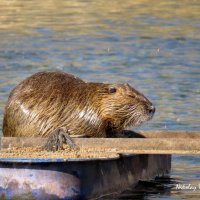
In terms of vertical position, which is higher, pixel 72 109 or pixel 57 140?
pixel 72 109

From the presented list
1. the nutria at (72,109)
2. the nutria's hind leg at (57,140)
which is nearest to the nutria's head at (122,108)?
the nutria at (72,109)

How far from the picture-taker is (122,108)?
9453 mm

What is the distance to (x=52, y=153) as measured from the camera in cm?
834

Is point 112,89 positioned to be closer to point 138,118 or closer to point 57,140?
point 138,118

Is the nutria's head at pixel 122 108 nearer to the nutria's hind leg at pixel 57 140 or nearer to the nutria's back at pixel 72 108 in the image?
the nutria's back at pixel 72 108

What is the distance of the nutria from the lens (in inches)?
368

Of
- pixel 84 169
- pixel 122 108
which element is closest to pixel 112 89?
pixel 122 108

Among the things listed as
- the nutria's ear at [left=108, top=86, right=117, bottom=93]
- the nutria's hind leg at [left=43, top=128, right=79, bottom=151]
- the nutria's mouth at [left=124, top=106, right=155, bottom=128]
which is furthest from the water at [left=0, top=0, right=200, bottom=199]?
the nutria's hind leg at [left=43, top=128, right=79, bottom=151]

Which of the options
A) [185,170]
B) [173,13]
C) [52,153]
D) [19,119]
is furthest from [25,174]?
[173,13]

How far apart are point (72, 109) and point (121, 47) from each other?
9.63 m

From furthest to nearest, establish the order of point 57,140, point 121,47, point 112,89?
point 121,47 < point 112,89 < point 57,140

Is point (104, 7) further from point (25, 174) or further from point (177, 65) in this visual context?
point (25, 174)

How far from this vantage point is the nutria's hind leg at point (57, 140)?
333 inches

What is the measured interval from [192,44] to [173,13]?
3513 millimetres
